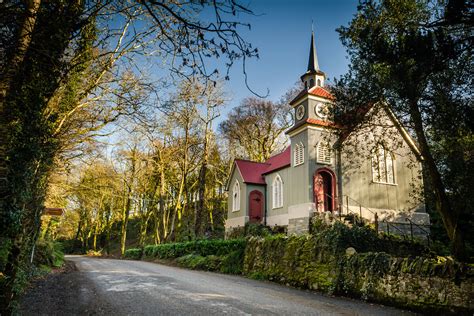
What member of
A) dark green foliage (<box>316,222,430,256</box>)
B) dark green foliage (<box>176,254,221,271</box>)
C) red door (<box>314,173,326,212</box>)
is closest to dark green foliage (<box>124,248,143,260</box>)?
dark green foliage (<box>176,254,221,271</box>)

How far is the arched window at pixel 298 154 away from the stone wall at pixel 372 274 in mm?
8466

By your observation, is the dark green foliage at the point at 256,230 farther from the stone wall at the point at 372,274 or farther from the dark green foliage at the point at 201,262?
the stone wall at the point at 372,274

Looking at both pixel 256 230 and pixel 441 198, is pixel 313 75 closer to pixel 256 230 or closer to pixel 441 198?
pixel 256 230

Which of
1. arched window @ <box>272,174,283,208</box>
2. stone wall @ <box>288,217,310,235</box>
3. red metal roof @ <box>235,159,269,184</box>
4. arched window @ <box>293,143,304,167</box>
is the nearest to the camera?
stone wall @ <box>288,217,310,235</box>

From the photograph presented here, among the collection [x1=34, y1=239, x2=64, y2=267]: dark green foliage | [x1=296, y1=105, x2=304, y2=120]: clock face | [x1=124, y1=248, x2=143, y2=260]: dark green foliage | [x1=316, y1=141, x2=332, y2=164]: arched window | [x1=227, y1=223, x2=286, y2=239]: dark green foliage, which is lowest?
[x1=124, y1=248, x2=143, y2=260]: dark green foliage

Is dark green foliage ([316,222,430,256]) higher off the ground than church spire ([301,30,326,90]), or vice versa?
church spire ([301,30,326,90])

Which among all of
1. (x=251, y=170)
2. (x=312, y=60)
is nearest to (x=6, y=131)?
(x=312, y=60)

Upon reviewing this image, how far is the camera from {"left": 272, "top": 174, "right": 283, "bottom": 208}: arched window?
24.0m

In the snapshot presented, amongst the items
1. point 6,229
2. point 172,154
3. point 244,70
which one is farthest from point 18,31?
→ point 172,154

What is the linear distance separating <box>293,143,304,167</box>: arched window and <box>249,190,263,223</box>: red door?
5.54m

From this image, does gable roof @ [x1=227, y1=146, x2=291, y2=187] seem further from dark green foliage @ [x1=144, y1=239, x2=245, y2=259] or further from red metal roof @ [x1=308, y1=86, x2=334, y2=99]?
dark green foliage @ [x1=144, y1=239, x2=245, y2=259]

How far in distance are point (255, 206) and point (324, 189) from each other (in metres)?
6.86

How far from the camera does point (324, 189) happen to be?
2102 centimetres

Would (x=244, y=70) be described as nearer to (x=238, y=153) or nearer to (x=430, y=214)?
(x=430, y=214)
